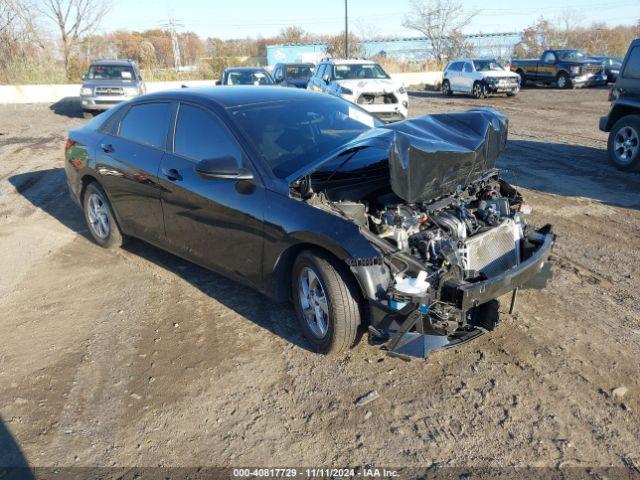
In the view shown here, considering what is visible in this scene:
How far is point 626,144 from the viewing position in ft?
28.6

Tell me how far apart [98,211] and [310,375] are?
358cm

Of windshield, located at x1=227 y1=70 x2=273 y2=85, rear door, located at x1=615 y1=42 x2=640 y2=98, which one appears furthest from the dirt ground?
windshield, located at x1=227 y1=70 x2=273 y2=85

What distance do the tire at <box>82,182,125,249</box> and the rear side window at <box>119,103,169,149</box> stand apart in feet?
2.71

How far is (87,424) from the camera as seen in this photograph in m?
3.17

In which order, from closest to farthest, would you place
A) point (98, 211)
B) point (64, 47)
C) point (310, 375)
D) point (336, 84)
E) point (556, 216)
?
1. point (310, 375)
2. point (98, 211)
3. point (556, 216)
4. point (336, 84)
5. point (64, 47)

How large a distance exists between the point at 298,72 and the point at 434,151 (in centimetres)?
1745

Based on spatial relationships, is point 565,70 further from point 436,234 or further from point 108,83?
point 436,234

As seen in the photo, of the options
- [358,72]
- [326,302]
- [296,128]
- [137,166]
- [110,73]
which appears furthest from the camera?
[110,73]

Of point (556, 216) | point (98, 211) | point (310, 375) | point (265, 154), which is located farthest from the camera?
point (556, 216)

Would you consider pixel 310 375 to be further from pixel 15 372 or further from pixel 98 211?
pixel 98 211

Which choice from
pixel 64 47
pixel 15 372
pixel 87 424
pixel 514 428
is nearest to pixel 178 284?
pixel 15 372

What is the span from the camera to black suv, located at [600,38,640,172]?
8.48 metres

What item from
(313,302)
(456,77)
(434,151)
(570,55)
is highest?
(570,55)

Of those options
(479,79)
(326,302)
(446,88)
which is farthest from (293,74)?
(326,302)
